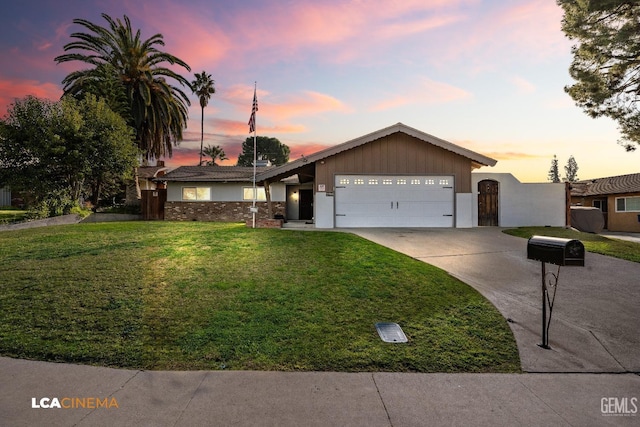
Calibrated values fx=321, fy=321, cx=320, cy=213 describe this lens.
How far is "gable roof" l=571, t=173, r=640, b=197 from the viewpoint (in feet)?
72.5

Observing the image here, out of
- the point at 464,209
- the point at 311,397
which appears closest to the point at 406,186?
the point at 464,209

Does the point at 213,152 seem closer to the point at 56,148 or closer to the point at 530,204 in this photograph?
the point at 56,148

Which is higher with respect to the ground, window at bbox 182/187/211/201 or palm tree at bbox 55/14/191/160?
palm tree at bbox 55/14/191/160

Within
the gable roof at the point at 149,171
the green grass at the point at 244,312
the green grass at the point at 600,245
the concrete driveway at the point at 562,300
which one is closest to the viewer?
the green grass at the point at 244,312

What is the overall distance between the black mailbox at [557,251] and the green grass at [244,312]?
1.25 meters

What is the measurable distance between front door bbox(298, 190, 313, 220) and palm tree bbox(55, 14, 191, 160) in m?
13.3

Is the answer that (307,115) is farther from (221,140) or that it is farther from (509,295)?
(221,140)

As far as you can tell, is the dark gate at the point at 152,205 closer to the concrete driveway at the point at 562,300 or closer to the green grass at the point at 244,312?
the green grass at the point at 244,312

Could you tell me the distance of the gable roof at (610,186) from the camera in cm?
2210

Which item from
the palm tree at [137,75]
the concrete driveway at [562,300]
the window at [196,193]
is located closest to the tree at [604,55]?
the concrete driveway at [562,300]

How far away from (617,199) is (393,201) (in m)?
19.2

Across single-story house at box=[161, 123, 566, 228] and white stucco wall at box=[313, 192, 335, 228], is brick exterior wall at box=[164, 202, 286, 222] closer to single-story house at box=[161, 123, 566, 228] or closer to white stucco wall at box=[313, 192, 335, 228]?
single-story house at box=[161, 123, 566, 228]

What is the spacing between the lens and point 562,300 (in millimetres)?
6062

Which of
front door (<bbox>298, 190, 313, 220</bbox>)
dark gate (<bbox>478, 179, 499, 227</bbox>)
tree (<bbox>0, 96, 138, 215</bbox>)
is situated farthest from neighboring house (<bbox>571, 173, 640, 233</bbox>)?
tree (<bbox>0, 96, 138, 215</bbox>)
